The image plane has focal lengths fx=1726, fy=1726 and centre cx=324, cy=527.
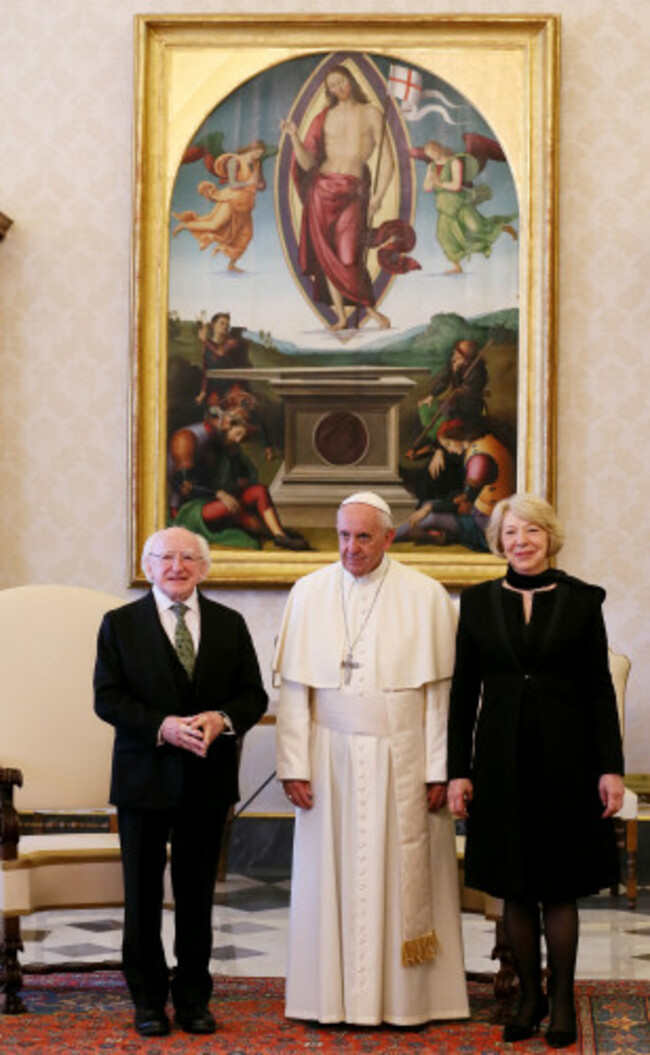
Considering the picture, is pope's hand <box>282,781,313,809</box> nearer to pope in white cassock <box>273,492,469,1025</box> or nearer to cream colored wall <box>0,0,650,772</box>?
pope in white cassock <box>273,492,469,1025</box>

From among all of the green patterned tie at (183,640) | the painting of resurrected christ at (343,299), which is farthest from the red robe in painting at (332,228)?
the green patterned tie at (183,640)

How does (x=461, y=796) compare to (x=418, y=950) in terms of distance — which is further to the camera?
(x=418, y=950)

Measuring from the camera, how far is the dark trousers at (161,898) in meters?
5.89

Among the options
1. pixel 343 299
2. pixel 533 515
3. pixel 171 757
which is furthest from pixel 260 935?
pixel 343 299

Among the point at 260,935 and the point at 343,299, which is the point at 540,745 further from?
the point at 343,299

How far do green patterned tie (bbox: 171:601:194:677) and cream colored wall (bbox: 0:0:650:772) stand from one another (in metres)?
3.53

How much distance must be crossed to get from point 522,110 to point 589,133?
39cm

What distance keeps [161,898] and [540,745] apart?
1408 millimetres

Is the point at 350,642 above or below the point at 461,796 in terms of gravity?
above

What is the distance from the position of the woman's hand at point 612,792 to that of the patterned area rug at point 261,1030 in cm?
79

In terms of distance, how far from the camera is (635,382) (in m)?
9.53

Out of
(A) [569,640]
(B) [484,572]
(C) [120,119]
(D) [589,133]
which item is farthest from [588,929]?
(C) [120,119]

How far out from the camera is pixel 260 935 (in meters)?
7.86

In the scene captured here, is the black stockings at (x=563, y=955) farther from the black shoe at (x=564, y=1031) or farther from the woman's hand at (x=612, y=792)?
the woman's hand at (x=612, y=792)
